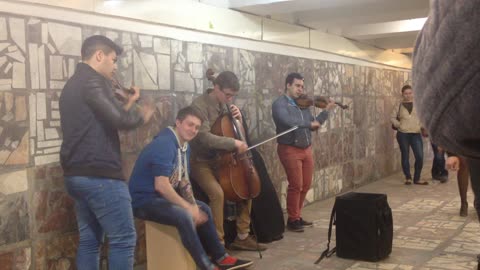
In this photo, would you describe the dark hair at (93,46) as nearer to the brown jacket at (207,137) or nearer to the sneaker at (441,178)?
the brown jacket at (207,137)

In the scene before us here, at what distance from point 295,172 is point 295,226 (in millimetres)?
523

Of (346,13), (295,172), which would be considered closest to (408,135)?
(346,13)

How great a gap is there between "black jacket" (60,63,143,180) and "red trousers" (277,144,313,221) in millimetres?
2233

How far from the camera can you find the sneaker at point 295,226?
187 inches

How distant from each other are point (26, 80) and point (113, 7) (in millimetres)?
851

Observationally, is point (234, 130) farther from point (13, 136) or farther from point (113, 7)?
point (13, 136)

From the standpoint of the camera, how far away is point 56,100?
3.10m

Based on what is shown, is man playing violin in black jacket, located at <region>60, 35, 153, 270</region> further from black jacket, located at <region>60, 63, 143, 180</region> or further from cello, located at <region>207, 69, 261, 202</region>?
cello, located at <region>207, 69, 261, 202</region>

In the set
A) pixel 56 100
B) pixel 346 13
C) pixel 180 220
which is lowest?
pixel 180 220

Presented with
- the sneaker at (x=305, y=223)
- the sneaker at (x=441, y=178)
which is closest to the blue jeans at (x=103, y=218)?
the sneaker at (x=305, y=223)

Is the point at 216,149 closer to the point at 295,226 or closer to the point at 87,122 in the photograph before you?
the point at 87,122

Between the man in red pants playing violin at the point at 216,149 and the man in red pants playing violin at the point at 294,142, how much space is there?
67 centimetres

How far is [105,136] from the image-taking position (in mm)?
2811

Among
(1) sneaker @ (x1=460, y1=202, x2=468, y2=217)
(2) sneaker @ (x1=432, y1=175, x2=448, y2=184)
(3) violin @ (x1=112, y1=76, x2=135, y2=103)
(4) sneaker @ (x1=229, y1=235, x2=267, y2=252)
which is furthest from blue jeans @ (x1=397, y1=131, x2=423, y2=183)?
(3) violin @ (x1=112, y1=76, x2=135, y2=103)
